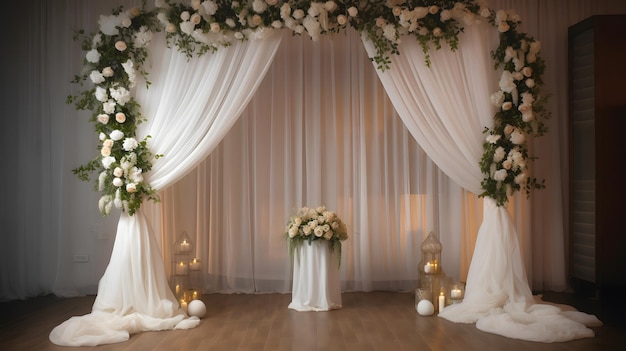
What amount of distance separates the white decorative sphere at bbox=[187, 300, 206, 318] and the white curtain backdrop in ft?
4.08

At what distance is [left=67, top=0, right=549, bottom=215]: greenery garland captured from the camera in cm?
552

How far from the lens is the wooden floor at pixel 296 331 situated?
15.6ft

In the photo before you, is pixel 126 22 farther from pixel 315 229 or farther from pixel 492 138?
pixel 492 138

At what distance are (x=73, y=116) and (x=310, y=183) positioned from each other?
254 cm

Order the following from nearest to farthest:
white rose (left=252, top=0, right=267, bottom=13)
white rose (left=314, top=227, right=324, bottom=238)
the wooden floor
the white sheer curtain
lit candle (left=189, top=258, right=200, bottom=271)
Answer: the wooden floor → white rose (left=252, top=0, right=267, bottom=13) → white rose (left=314, top=227, right=324, bottom=238) → lit candle (left=189, top=258, right=200, bottom=271) → the white sheer curtain

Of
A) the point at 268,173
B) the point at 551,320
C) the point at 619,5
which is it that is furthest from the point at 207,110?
the point at 619,5

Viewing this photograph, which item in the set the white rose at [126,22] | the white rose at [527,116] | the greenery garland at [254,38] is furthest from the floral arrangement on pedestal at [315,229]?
the white rose at [126,22]

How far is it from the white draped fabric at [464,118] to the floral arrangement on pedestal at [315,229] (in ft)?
3.55

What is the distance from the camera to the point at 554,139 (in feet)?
23.2

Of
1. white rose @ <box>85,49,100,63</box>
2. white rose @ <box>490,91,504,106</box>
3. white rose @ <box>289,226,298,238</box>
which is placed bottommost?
white rose @ <box>289,226,298,238</box>

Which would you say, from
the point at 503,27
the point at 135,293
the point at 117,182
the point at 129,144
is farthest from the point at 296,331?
the point at 503,27

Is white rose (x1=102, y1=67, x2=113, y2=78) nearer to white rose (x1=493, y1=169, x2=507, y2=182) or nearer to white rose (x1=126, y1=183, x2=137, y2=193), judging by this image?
white rose (x1=126, y1=183, x2=137, y2=193)

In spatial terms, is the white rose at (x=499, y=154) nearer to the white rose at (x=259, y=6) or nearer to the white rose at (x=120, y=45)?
the white rose at (x=259, y=6)

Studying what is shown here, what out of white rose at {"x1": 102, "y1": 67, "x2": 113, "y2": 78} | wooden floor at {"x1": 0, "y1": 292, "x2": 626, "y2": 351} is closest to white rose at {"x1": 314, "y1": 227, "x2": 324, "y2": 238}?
wooden floor at {"x1": 0, "y1": 292, "x2": 626, "y2": 351}
